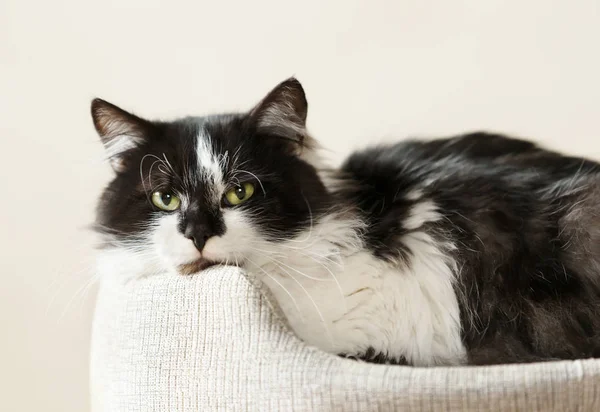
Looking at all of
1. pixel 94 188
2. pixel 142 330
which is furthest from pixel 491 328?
pixel 94 188

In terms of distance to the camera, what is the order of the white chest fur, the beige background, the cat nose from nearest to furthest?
the cat nose → the white chest fur → the beige background

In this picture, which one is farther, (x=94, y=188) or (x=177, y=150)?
(x=94, y=188)

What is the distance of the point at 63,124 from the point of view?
207 centimetres

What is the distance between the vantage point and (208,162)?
124cm

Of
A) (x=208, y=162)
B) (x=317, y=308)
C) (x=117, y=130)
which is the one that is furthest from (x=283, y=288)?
(x=117, y=130)

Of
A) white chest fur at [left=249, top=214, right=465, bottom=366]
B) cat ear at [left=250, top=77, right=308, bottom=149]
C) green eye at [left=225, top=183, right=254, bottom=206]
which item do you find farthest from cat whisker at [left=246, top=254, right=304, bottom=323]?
cat ear at [left=250, top=77, right=308, bottom=149]

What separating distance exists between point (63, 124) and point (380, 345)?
134cm

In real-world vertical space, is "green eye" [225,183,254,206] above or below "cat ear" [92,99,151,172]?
below

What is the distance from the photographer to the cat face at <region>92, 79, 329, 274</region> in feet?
3.88

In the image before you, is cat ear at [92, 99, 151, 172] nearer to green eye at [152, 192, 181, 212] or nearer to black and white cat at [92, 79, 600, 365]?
black and white cat at [92, 79, 600, 365]

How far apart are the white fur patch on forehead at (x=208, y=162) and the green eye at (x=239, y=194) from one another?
31 mm

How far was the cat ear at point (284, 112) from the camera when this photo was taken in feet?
4.14

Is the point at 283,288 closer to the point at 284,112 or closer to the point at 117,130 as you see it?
the point at 284,112

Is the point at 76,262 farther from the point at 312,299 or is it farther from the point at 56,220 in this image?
the point at 312,299
